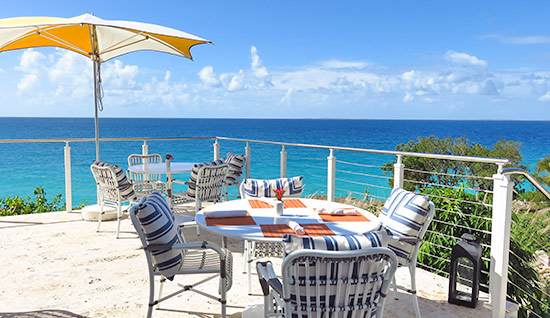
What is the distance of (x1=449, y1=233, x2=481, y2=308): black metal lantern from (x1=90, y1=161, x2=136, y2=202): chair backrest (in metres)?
3.28

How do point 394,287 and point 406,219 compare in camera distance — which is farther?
point 394,287

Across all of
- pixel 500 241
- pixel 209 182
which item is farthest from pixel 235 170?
pixel 500 241

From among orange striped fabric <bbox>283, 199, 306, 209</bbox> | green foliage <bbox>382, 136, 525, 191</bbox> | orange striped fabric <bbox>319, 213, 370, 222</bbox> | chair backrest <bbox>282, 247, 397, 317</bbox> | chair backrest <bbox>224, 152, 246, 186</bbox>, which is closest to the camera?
chair backrest <bbox>282, 247, 397, 317</bbox>

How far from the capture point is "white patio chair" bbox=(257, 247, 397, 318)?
4.70 ft

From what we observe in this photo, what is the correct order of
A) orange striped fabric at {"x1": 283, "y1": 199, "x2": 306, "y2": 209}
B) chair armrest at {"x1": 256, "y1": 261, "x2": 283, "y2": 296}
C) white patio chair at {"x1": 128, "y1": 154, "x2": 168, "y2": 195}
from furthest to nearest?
1. white patio chair at {"x1": 128, "y1": 154, "x2": 168, "y2": 195}
2. orange striped fabric at {"x1": 283, "y1": 199, "x2": 306, "y2": 209}
3. chair armrest at {"x1": 256, "y1": 261, "x2": 283, "y2": 296}

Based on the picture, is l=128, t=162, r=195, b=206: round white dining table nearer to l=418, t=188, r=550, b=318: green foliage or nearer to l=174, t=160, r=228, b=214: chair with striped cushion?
l=174, t=160, r=228, b=214: chair with striped cushion

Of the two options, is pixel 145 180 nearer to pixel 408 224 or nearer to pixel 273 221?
pixel 273 221

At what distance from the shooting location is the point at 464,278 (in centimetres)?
283

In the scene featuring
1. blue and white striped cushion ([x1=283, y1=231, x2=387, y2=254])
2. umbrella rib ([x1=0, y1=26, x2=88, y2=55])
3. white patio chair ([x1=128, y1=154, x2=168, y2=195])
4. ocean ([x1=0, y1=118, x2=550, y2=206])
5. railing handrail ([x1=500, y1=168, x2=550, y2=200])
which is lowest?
ocean ([x1=0, y1=118, x2=550, y2=206])

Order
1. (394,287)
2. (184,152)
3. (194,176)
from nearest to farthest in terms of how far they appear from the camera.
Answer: (394,287), (194,176), (184,152)

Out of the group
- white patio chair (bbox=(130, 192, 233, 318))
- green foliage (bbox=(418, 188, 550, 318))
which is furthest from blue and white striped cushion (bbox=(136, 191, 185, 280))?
green foliage (bbox=(418, 188, 550, 318))

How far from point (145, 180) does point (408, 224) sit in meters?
3.85

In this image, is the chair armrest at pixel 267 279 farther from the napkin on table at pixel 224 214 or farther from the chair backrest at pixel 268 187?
the chair backrest at pixel 268 187

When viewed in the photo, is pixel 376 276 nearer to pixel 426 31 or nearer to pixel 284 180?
pixel 284 180
